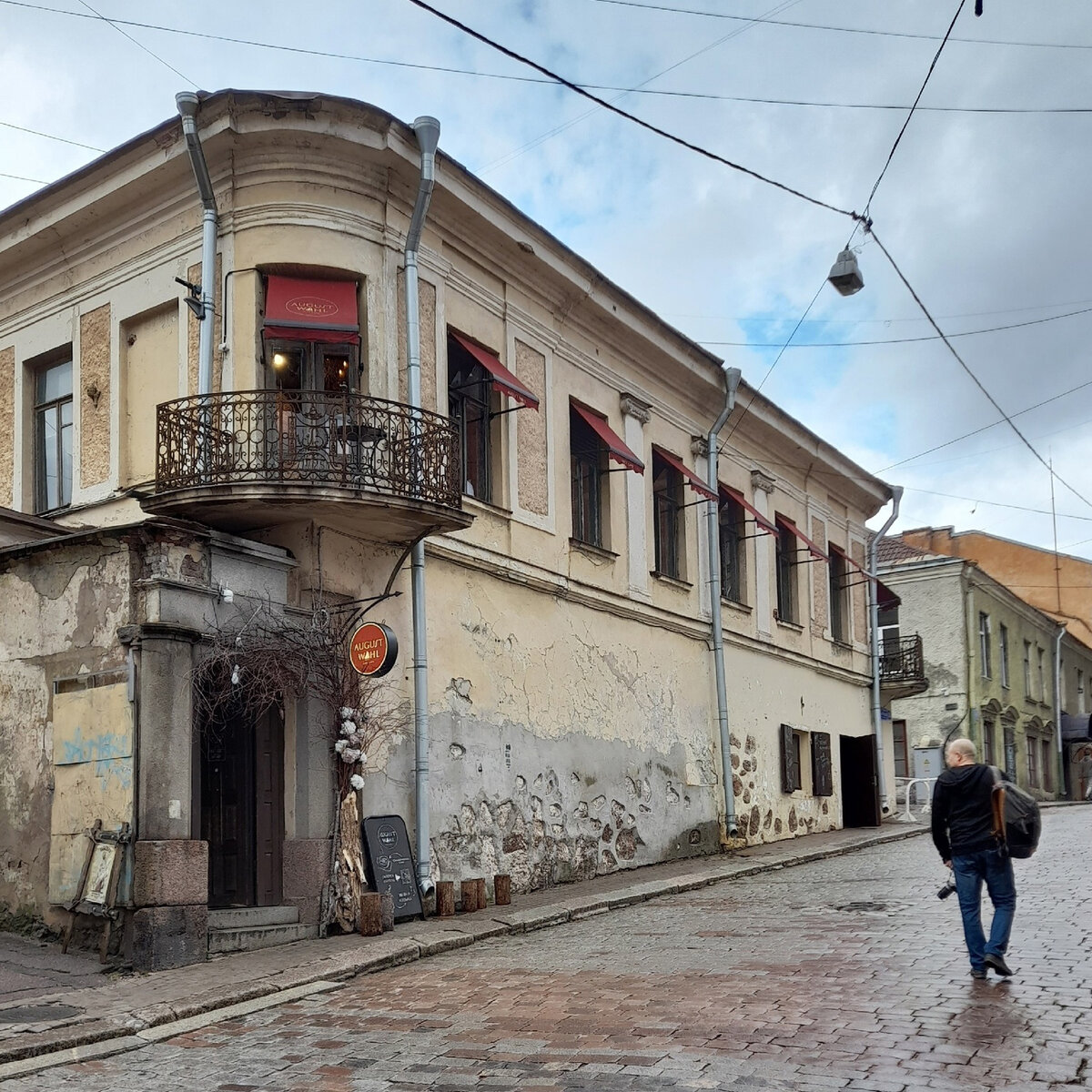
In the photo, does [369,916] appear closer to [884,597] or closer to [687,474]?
[687,474]

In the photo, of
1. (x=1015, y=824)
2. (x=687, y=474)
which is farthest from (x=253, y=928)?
(x=687, y=474)

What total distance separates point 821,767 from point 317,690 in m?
13.6

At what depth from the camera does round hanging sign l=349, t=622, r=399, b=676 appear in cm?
1141

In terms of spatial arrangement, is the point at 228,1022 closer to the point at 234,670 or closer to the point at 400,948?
the point at 400,948

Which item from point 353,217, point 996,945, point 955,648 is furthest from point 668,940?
point 955,648

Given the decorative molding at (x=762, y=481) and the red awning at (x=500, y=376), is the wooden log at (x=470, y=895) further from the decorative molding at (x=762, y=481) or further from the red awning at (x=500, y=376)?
the decorative molding at (x=762, y=481)

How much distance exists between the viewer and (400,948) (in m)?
10.7

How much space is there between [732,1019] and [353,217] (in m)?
8.72

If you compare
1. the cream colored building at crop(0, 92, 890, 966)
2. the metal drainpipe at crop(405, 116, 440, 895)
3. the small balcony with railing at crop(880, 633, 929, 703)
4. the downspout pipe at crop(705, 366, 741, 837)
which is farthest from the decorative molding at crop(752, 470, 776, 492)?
the metal drainpipe at crop(405, 116, 440, 895)

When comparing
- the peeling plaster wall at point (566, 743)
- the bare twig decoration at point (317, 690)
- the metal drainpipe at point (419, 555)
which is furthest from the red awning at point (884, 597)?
the bare twig decoration at point (317, 690)

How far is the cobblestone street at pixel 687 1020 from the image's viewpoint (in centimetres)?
641

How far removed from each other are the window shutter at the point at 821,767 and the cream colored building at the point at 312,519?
4.31 metres

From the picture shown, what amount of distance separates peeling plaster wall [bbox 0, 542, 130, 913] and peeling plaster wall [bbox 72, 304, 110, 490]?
6.75 feet

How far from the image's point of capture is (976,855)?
340 inches
